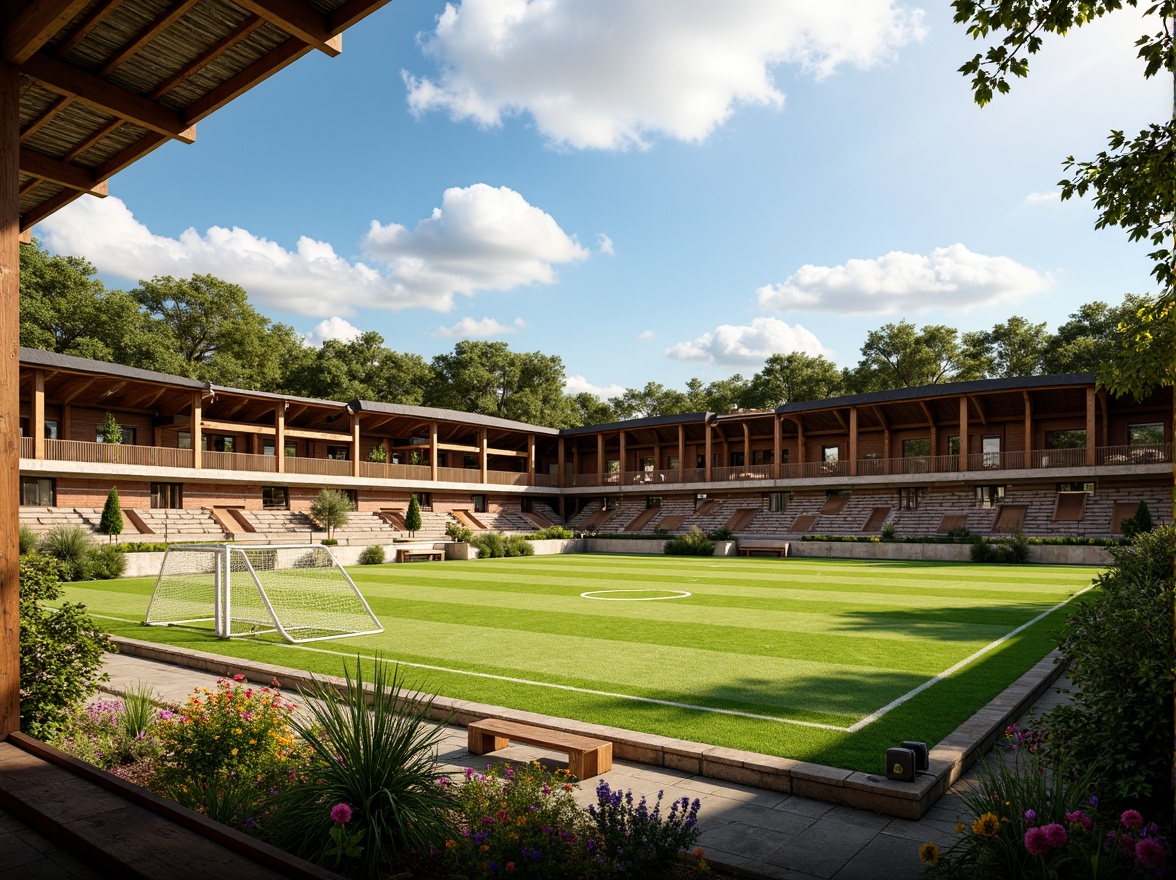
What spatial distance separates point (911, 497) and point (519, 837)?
42.6 metres

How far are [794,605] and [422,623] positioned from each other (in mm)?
8413

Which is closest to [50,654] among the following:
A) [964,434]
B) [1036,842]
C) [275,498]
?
[1036,842]

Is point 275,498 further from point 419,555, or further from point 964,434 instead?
point 964,434

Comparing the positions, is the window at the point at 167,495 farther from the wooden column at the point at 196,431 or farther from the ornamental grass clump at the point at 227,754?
the ornamental grass clump at the point at 227,754

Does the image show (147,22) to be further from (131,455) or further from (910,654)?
(131,455)

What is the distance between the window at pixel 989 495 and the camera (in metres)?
39.5

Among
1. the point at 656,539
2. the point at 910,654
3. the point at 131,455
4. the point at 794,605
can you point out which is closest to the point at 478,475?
the point at 656,539

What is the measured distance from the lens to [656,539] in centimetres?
4028

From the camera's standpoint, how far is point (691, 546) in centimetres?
3847

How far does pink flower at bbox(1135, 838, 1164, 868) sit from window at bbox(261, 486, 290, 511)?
41111mm

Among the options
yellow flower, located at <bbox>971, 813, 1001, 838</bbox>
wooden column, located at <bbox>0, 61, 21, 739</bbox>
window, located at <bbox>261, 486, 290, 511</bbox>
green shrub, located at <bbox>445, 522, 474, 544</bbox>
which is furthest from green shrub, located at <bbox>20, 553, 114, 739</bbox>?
window, located at <bbox>261, 486, 290, 511</bbox>

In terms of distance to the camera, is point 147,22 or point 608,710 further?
point 608,710

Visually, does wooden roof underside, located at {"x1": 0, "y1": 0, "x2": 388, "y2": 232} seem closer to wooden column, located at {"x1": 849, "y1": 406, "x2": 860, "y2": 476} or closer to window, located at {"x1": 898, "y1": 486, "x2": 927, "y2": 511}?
wooden column, located at {"x1": 849, "y1": 406, "x2": 860, "y2": 476}

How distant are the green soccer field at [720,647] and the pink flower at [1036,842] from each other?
2492 mm
